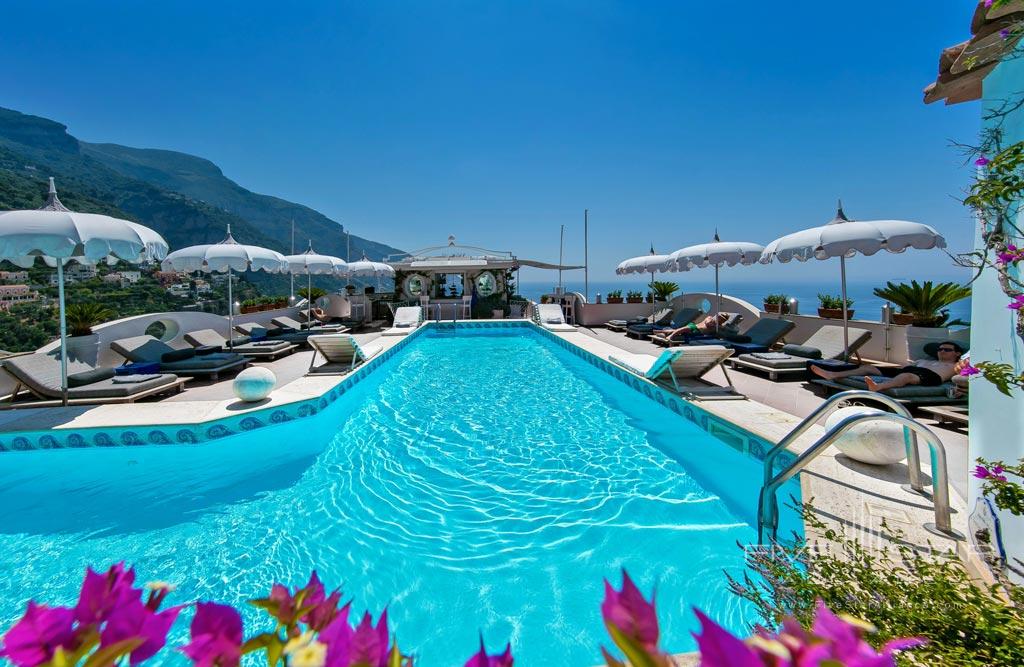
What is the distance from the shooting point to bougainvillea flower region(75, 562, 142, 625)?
1.95ft

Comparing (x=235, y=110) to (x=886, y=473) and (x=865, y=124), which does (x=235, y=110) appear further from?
(x=886, y=473)

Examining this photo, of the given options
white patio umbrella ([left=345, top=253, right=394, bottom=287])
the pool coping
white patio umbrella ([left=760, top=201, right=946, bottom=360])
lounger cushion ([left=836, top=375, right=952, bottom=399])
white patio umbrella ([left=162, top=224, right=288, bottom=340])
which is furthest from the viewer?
white patio umbrella ([left=345, top=253, right=394, bottom=287])

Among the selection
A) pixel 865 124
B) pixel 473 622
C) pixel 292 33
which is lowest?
pixel 473 622

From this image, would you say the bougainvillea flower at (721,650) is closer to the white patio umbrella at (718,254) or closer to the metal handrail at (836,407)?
the metal handrail at (836,407)

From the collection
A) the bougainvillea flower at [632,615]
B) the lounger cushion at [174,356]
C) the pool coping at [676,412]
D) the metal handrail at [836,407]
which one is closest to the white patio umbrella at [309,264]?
the lounger cushion at [174,356]

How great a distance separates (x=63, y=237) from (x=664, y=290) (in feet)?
51.1

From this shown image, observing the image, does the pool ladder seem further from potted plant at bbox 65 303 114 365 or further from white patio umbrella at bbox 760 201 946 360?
potted plant at bbox 65 303 114 365

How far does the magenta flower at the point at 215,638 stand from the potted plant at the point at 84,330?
9.20 metres

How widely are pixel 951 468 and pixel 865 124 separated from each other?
1695cm

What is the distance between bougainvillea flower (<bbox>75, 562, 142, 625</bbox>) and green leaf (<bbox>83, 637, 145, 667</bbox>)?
0.09 metres

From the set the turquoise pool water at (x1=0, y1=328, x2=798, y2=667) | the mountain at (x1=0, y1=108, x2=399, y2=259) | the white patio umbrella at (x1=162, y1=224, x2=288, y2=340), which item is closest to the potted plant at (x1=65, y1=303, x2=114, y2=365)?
the white patio umbrella at (x1=162, y1=224, x2=288, y2=340)

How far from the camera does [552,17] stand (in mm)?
13094

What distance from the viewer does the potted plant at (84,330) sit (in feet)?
24.6

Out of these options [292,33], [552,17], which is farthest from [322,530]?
[292,33]
